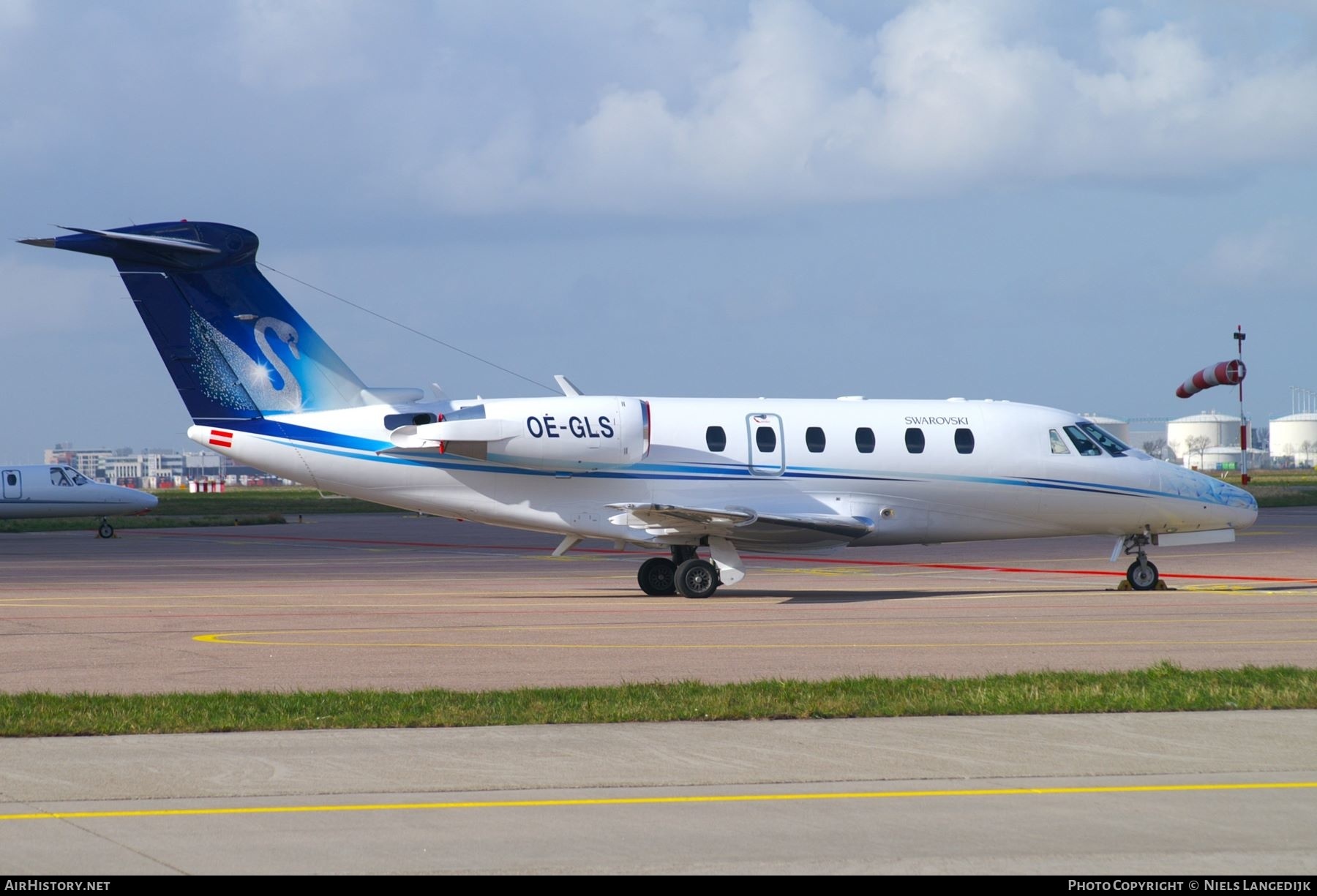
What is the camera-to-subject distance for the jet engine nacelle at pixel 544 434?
73.5 feet

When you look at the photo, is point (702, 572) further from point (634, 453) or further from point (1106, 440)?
point (1106, 440)

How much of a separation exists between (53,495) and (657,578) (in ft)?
101

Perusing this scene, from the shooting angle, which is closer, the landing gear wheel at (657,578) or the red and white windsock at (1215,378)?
the landing gear wheel at (657,578)

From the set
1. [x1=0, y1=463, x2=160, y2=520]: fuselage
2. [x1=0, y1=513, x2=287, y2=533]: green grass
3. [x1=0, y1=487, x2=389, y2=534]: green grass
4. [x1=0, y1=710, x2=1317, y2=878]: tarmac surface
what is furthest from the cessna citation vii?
[x1=0, y1=513, x2=287, y2=533]: green grass

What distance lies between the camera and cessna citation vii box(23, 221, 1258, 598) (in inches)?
875

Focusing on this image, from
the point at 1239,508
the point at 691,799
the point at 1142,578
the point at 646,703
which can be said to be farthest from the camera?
the point at 1239,508

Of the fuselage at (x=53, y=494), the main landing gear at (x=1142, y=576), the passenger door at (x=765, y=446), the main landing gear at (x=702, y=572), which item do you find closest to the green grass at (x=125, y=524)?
the fuselage at (x=53, y=494)

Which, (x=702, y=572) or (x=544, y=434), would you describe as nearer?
(x=544, y=434)

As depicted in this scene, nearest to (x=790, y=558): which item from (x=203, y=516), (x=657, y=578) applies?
(x=657, y=578)

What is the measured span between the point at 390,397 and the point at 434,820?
53.2 feet

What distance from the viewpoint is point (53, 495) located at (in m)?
→ 48.2

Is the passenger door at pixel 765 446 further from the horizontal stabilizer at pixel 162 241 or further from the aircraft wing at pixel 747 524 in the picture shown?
the horizontal stabilizer at pixel 162 241

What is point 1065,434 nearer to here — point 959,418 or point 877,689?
point 959,418

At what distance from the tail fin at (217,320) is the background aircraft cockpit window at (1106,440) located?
12384mm
